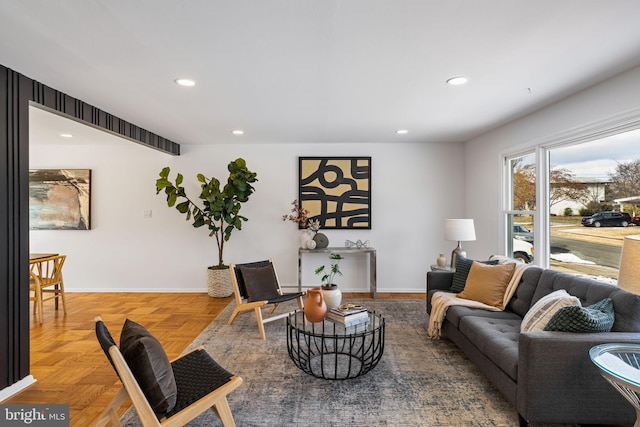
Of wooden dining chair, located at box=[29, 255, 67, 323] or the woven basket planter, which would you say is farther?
the woven basket planter

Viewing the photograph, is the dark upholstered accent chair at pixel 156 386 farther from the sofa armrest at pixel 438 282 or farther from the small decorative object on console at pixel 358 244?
the small decorative object on console at pixel 358 244

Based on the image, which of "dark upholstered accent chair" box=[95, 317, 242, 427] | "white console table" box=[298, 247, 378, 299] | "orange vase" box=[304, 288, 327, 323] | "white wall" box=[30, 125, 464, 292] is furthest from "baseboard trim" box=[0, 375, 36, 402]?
"white console table" box=[298, 247, 378, 299]

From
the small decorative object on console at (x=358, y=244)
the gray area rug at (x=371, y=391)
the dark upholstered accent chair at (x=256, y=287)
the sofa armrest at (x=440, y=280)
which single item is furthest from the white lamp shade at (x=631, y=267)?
the small decorative object on console at (x=358, y=244)

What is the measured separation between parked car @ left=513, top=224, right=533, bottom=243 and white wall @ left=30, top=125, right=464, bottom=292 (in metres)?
1.31

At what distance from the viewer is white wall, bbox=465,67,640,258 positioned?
8.32 ft

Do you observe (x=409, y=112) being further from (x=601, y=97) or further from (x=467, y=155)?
(x=467, y=155)

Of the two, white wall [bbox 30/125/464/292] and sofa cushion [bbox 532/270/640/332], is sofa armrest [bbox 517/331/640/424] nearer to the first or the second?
sofa cushion [bbox 532/270/640/332]

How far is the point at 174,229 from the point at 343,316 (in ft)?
12.0

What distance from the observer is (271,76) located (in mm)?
2553

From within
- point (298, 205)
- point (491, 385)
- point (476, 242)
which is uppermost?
point (298, 205)

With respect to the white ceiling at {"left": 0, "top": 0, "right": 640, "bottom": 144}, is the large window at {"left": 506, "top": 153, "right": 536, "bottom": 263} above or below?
below

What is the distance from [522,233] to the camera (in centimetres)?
388

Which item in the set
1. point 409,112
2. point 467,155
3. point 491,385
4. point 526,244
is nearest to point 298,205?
point 409,112

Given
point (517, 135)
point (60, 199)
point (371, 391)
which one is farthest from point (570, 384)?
point (60, 199)
